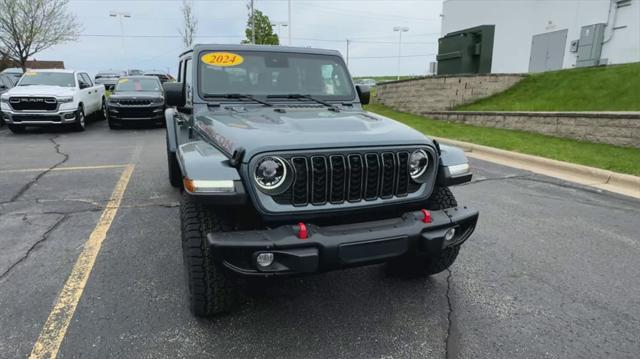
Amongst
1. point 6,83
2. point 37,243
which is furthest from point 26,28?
point 37,243

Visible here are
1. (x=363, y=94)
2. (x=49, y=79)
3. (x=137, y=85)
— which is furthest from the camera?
(x=137, y=85)

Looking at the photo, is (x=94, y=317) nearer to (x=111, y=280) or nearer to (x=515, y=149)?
(x=111, y=280)

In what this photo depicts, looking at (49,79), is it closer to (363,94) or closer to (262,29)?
(363,94)

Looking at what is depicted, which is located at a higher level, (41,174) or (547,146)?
(547,146)

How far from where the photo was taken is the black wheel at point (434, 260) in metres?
2.84

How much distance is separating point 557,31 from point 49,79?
19.3 metres

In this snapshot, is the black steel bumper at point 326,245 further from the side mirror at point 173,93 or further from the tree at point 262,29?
the tree at point 262,29

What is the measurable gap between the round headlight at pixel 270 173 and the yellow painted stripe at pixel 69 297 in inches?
57.6

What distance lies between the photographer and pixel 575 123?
902cm

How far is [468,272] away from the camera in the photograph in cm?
343

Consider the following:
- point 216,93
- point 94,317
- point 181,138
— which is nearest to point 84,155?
point 181,138

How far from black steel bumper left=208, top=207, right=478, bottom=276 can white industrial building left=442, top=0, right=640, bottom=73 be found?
17.2m

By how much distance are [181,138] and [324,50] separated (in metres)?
1.59

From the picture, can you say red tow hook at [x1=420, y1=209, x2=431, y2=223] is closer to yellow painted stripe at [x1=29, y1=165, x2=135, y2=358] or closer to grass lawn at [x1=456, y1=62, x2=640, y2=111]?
yellow painted stripe at [x1=29, y1=165, x2=135, y2=358]
